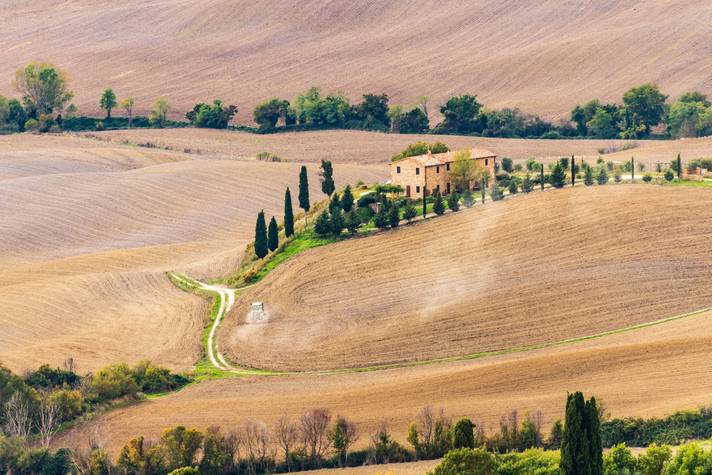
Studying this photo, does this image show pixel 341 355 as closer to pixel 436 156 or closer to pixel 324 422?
pixel 324 422

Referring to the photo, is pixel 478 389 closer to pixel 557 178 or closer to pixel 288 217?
pixel 288 217


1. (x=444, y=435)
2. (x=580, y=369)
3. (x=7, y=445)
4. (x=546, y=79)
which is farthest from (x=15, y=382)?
(x=546, y=79)

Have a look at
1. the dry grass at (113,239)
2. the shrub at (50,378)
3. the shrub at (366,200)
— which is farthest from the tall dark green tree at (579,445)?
the shrub at (366,200)

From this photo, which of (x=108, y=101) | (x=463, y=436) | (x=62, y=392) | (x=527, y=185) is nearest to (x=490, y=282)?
(x=527, y=185)

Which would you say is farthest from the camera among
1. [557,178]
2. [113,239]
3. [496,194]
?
[113,239]

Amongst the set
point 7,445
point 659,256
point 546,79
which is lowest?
point 7,445

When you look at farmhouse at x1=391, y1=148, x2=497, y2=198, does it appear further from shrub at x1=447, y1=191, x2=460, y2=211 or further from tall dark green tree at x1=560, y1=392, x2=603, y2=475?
tall dark green tree at x1=560, y1=392, x2=603, y2=475

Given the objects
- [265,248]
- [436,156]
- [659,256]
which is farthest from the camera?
[436,156]
